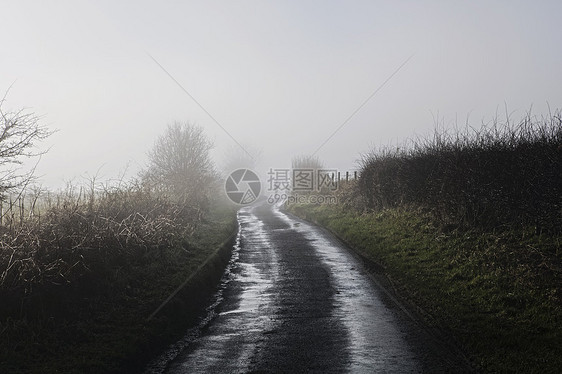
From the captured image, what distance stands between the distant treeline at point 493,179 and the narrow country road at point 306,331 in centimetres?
441

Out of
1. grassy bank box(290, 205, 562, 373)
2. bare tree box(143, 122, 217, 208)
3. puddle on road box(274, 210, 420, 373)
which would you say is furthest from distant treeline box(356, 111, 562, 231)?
bare tree box(143, 122, 217, 208)

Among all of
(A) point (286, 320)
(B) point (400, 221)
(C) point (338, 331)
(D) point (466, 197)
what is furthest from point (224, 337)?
(B) point (400, 221)

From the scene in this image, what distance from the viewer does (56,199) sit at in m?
14.1

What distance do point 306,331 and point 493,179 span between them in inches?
364

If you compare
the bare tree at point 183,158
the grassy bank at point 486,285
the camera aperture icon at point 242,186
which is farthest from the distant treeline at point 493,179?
the camera aperture icon at point 242,186

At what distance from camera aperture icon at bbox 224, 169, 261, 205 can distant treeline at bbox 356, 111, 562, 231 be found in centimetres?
5002

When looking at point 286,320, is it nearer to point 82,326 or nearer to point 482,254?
point 82,326

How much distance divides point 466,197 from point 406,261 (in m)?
3.47

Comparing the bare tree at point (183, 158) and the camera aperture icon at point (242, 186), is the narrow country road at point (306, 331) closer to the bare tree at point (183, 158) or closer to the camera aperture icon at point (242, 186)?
the bare tree at point (183, 158)

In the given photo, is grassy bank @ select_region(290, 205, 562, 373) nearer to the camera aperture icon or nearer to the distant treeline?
the distant treeline

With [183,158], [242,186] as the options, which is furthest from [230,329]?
[242,186]

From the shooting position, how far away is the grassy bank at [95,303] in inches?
295

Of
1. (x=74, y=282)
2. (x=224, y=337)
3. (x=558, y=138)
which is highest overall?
(x=558, y=138)

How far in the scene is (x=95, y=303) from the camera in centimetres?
963
